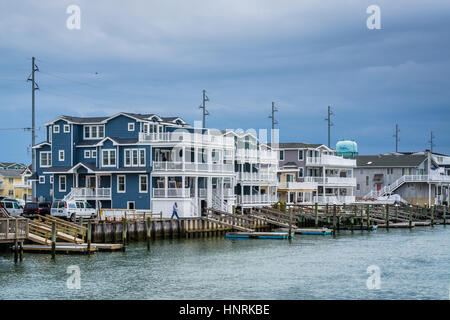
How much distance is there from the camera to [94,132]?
75.9 m

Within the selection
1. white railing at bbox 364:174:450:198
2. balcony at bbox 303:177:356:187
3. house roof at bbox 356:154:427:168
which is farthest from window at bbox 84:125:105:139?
house roof at bbox 356:154:427:168

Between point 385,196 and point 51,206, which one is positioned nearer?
point 51,206

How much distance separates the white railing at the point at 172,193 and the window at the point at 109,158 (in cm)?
605

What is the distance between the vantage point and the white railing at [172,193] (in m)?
68.9

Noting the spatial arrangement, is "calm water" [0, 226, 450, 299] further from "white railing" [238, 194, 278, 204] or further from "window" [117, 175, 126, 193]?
"white railing" [238, 194, 278, 204]

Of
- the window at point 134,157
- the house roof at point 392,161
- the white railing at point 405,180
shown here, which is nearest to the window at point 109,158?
the window at point 134,157

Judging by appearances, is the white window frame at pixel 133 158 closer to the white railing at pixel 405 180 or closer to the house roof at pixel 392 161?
the white railing at pixel 405 180

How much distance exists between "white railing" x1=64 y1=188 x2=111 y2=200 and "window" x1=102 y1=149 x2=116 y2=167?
2696mm

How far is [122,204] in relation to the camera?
71250mm

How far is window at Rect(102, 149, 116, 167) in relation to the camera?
237 feet

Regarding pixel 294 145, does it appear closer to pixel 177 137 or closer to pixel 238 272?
pixel 177 137
